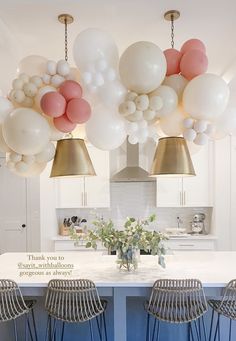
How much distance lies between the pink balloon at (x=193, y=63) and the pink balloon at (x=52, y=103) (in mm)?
738

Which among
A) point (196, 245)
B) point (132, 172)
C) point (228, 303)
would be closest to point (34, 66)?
point (228, 303)

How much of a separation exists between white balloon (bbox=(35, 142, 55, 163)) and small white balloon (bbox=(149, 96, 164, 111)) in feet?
2.25

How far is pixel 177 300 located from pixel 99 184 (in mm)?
3005

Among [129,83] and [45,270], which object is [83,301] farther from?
[129,83]

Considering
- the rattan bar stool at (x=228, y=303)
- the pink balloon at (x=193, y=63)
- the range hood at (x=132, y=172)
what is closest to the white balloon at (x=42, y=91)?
the pink balloon at (x=193, y=63)

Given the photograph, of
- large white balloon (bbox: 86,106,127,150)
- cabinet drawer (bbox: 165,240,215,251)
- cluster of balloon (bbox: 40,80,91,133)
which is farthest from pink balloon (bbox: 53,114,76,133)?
cabinet drawer (bbox: 165,240,215,251)

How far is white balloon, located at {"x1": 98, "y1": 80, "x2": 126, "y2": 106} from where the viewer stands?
1.86 meters

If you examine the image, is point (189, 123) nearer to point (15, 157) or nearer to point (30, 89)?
point (30, 89)

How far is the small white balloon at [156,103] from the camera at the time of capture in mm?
1833

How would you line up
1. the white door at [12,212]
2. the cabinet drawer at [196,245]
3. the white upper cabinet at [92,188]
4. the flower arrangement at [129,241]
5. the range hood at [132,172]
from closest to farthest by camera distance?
the flower arrangement at [129,241] < the cabinet drawer at [196,245] < the range hood at [132,172] < the white upper cabinet at [92,188] < the white door at [12,212]

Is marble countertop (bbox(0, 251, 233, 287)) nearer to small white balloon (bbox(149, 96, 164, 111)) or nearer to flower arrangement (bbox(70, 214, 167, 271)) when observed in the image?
flower arrangement (bbox(70, 214, 167, 271))

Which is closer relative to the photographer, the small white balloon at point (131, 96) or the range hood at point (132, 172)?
the small white balloon at point (131, 96)

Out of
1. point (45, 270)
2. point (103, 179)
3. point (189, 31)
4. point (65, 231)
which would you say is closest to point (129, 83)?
point (189, 31)

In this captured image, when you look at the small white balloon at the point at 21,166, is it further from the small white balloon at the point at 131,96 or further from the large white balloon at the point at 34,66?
the small white balloon at the point at 131,96
